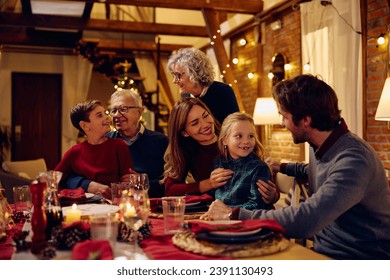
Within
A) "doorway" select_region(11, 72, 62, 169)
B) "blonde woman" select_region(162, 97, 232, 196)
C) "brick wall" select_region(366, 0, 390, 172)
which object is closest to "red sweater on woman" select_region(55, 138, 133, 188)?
"blonde woman" select_region(162, 97, 232, 196)

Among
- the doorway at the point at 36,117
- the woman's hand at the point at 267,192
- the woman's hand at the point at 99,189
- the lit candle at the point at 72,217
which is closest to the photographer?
the lit candle at the point at 72,217

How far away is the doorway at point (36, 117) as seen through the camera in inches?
381

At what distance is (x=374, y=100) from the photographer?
14.1ft

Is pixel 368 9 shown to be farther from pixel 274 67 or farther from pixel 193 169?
pixel 193 169

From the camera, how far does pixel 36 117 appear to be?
32.1 ft

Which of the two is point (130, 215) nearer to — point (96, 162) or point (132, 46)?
point (96, 162)

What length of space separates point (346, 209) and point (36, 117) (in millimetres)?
9073

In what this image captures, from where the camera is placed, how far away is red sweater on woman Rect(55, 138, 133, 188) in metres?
2.48

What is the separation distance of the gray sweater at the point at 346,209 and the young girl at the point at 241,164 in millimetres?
291

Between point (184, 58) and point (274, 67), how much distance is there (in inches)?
134

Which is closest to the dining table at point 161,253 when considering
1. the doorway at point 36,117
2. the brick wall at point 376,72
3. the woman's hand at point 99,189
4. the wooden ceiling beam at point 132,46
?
the woman's hand at point 99,189

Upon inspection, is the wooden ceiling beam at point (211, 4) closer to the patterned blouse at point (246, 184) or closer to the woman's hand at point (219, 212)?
the patterned blouse at point (246, 184)

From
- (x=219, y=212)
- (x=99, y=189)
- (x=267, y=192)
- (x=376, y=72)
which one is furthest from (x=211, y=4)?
(x=219, y=212)
